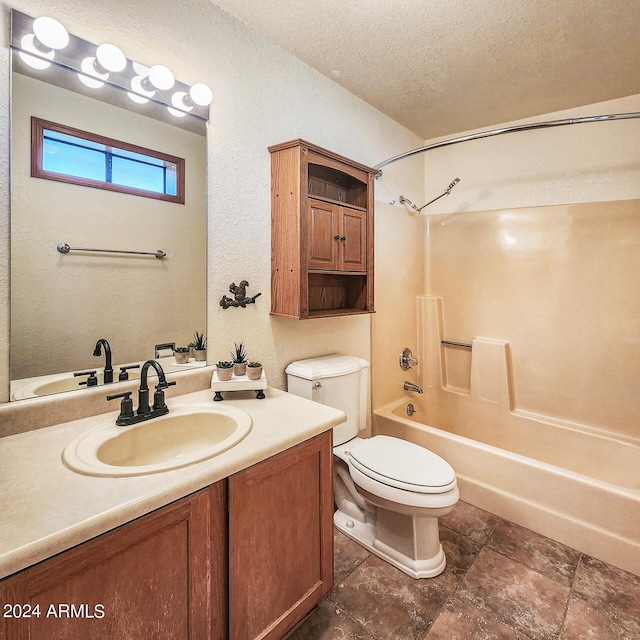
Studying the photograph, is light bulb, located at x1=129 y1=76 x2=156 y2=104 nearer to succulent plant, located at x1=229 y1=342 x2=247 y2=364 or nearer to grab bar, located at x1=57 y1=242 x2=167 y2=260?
grab bar, located at x1=57 y1=242 x2=167 y2=260

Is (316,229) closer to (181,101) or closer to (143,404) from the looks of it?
(181,101)

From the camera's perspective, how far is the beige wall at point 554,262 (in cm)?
213

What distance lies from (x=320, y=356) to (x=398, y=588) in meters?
1.11

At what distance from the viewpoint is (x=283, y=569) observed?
1138mm

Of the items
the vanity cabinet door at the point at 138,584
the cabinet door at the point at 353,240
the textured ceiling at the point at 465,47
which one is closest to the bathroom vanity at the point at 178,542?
the vanity cabinet door at the point at 138,584

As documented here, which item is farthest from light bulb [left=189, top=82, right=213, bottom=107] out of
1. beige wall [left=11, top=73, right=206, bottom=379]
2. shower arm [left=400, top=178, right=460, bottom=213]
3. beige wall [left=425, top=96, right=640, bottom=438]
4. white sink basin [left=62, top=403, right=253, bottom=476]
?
beige wall [left=425, top=96, right=640, bottom=438]

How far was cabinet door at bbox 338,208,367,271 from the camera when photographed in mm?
1840

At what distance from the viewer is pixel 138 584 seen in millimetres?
807

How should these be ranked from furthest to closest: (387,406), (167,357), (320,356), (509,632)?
(387,406)
(320,356)
(167,357)
(509,632)

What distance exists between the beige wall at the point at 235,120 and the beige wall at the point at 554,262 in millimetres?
1154

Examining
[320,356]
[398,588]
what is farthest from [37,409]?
[398,588]

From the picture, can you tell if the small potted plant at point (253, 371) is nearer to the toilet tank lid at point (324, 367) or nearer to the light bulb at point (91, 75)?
the toilet tank lid at point (324, 367)

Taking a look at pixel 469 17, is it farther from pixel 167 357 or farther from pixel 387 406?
pixel 387 406

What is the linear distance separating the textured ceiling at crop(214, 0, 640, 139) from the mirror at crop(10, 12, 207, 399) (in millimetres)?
718
